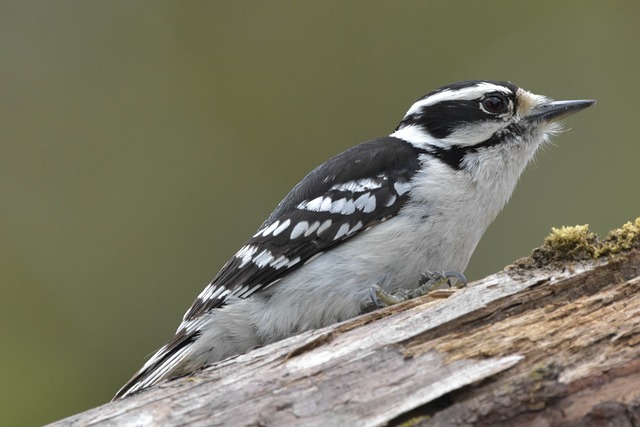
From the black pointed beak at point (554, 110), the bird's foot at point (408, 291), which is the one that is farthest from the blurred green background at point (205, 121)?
the bird's foot at point (408, 291)

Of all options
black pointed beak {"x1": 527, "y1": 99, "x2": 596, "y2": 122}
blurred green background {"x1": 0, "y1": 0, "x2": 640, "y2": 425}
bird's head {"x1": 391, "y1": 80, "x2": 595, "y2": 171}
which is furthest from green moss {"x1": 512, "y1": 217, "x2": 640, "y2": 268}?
blurred green background {"x1": 0, "y1": 0, "x2": 640, "y2": 425}

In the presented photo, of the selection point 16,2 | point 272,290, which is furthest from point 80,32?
point 272,290

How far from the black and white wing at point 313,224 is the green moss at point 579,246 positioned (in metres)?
1.08

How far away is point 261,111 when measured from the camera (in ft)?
Answer: 32.6

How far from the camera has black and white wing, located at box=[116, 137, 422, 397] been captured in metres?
4.93

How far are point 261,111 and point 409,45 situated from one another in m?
1.90

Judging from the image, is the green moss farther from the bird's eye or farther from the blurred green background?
the blurred green background

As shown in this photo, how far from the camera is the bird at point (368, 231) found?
188 inches

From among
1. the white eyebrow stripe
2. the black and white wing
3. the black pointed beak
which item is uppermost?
the white eyebrow stripe

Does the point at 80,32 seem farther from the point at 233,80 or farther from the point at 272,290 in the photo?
the point at 272,290

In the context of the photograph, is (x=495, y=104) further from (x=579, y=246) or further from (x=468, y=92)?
(x=579, y=246)

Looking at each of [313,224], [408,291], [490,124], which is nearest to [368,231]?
[313,224]

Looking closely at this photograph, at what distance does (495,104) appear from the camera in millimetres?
5465

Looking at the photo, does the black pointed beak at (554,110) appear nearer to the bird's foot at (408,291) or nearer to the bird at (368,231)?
the bird at (368,231)
